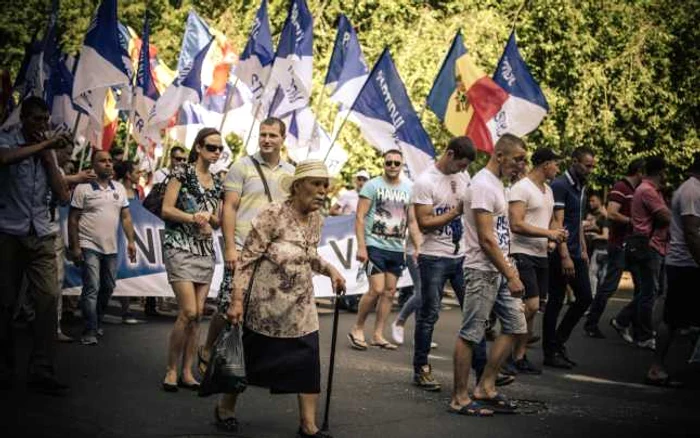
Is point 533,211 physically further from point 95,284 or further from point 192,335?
point 95,284

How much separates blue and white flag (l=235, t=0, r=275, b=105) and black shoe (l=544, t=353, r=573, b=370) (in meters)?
7.04

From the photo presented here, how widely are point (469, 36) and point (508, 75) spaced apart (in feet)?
37.9

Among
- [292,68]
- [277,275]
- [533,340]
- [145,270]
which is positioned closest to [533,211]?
[533,340]

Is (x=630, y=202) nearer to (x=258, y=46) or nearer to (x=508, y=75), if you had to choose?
(x=508, y=75)

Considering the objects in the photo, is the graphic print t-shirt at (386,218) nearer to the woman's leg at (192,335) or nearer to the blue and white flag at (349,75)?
the woman's leg at (192,335)

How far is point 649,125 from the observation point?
84.4 feet

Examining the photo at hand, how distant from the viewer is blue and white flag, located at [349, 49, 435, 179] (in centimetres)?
1221

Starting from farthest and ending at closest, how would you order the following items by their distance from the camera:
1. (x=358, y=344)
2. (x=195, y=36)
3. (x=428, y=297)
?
(x=195, y=36) < (x=358, y=344) < (x=428, y=297)

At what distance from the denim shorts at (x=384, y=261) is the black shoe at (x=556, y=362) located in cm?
186

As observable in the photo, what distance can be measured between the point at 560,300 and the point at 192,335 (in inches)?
154

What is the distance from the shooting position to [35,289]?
293 inches

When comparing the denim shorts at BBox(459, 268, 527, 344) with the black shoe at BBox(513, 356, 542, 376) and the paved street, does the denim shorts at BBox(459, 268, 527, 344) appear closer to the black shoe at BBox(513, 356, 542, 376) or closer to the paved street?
the paved street

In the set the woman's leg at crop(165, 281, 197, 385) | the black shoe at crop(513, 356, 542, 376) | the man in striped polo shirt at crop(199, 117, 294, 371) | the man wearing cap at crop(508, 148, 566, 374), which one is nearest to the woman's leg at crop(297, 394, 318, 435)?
the man in striped polo shirt at crop(199, 117, 294, 371)

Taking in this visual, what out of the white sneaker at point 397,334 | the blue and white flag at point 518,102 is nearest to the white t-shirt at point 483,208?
the white sneaker at point 397,334
